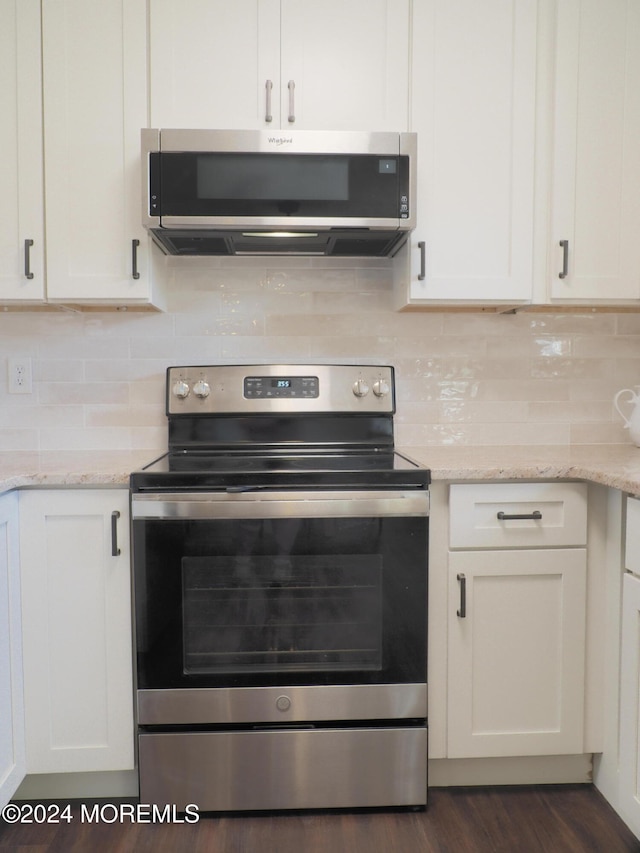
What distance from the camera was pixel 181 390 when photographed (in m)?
1.96

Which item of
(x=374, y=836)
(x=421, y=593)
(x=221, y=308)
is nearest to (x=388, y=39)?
(x=221, y=308)

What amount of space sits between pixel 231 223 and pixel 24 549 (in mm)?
1045

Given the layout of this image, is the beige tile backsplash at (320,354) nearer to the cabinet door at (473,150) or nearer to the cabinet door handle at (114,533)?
the cabinet door at (473,150)

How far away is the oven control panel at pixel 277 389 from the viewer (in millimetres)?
1963

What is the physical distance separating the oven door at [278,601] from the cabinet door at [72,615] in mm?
67

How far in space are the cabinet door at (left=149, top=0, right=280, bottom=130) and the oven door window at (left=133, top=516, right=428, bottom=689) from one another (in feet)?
3.92

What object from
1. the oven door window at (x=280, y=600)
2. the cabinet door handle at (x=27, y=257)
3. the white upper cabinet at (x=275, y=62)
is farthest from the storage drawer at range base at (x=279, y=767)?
the white upper cabinet at (x=275, y=62)

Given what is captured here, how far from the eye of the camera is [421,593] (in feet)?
5.13

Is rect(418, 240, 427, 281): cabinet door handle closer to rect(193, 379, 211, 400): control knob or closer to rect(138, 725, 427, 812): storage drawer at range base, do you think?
rect(193, 379, 211, 400): control knob

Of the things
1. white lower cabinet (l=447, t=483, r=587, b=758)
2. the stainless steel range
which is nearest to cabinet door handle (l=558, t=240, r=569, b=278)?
white lower cabinet (l=447, t=483, r=587, b=758)

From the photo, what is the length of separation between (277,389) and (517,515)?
0.86 metres

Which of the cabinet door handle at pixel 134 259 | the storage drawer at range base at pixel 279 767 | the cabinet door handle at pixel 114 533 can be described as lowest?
the storage drawer at range base at pixel 279 767

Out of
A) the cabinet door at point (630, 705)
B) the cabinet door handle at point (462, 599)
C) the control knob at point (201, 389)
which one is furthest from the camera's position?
the control knob at point (201, 389)

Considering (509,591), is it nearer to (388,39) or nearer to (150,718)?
(150,718)
